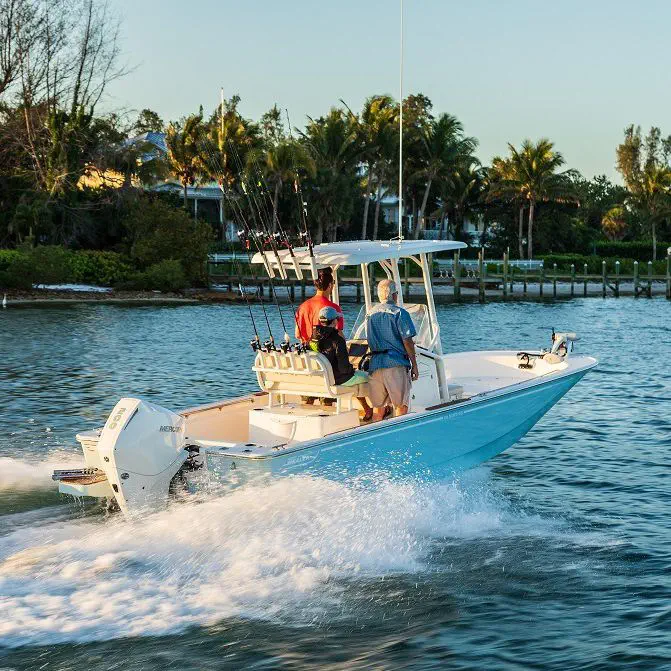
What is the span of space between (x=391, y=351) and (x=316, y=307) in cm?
→ 84

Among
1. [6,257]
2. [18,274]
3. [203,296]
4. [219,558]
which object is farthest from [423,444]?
[203,296]

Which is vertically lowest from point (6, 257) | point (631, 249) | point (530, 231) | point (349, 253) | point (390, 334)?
point (390, 334)

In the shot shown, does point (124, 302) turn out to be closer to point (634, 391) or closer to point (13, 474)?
point (634, 391)

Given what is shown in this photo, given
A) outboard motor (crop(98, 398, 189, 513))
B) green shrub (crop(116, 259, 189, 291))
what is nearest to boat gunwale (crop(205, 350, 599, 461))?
outboard motor (crop(98, 398, 189, 513))

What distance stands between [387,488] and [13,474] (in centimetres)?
447

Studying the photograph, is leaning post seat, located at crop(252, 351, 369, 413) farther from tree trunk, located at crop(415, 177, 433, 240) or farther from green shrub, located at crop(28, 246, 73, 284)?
tree trunk, located at crop(415, 177, 433, 240)

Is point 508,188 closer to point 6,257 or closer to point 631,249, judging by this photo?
point 631,249

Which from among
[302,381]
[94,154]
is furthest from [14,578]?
[94,154]

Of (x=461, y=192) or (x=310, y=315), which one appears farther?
(x=461, y=192)

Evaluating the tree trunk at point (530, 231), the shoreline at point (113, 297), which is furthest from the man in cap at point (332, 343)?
the tree trunk at point (530, 231)

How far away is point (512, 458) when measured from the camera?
14.2m

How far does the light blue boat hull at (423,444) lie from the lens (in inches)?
353

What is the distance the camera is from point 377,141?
70438 mm

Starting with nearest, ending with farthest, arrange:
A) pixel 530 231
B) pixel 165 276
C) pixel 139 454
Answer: pixel 139 454 < pixel 165 276 < pixel 530 231
